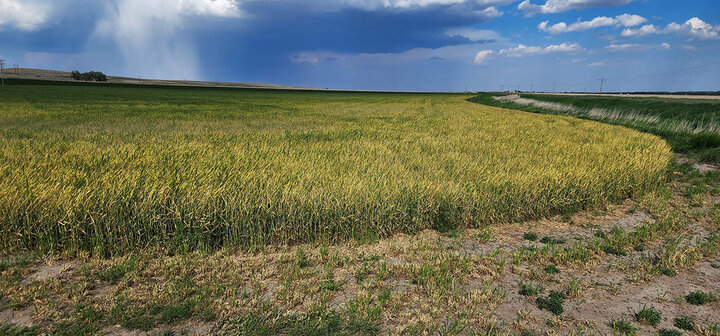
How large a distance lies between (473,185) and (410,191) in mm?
1451

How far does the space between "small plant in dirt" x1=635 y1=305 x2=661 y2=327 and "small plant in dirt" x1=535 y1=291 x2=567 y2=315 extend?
2.10ft

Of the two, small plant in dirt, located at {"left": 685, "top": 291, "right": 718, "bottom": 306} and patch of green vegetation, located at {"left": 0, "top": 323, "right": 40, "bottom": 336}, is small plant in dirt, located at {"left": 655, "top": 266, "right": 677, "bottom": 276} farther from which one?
patch of green vegetation, located at {"left": 0, "top": 323, "right": 40, "bottom": 336}

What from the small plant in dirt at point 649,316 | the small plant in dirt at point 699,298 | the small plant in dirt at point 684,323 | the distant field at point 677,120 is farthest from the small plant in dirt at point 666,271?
the distant field at point 677,120

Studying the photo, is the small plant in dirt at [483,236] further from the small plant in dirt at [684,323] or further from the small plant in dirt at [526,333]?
the small plant in dirt at [684,323]

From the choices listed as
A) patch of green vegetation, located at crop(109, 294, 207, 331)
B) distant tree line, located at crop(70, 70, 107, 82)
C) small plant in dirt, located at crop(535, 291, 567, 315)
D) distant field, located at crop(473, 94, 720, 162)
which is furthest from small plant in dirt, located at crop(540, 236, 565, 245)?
distant tree line, located at crop(70, 70, 107, 82)

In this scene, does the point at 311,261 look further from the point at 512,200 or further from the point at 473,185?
the point at 512,200

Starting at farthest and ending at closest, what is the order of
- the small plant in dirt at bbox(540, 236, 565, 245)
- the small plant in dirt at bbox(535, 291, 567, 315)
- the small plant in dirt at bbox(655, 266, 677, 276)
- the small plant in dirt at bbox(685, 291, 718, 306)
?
the small plant in dirt at bbox(540, 236, 565, 245) < the small plant in dirt at bbox(655, 266, 677, 276) < the small plant in dirt at bbox(685, 291, 718, 306) < the small plant in dirt at bbox(535, 291, 567, 315)

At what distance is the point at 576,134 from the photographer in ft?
47.6

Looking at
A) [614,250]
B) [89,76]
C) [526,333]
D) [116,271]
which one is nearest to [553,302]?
[526,333]

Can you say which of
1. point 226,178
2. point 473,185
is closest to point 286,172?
point 226,178

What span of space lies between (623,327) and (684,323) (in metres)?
0.63

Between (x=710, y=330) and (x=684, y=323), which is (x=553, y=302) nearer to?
(x=684, y=323)

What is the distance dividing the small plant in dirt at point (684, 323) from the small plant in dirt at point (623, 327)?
452 millimetres

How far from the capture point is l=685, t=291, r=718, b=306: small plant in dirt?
12.0 feet
